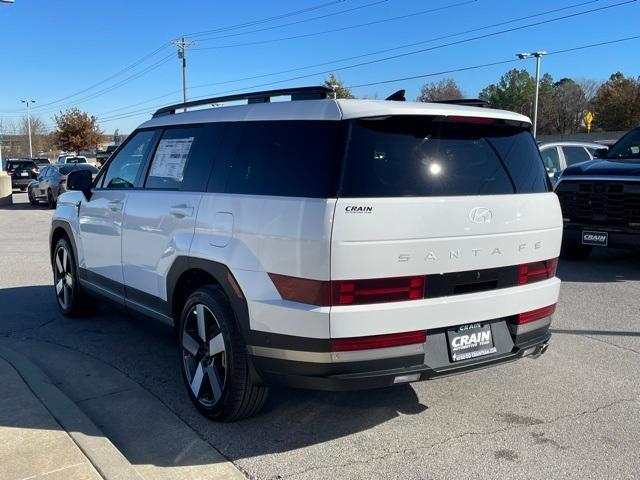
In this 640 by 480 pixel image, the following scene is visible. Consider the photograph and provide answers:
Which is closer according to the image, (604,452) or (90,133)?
(604,452)

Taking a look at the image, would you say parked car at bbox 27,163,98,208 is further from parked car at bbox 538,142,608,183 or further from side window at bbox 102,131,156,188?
side window at bbox 102,131,156,188

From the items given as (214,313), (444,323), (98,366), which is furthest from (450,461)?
(98,366)

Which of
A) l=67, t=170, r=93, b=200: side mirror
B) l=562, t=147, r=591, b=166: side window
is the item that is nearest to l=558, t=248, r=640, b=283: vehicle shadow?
l=562, t=147, r=591, b=166: side window

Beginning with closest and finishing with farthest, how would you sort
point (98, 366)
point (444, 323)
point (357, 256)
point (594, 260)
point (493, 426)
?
point (357, 256)
point (444, 323)
point (493, 426)
point (98, 366)
point (594, 260)

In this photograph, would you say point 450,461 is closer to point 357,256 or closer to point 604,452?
point 604,452

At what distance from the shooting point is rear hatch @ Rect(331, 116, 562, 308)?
308 centimetres

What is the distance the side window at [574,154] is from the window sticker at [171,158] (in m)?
10.5

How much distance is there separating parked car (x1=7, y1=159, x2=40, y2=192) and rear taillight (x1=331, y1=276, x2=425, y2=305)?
3368 centimetres

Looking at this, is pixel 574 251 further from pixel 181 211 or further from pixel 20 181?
pixel 20 181

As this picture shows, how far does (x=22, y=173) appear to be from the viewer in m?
33.0

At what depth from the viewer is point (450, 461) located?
11.1 ft

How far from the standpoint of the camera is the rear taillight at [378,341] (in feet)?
10.2

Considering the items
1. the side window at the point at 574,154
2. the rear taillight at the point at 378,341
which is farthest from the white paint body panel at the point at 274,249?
the side window at the point at 574,154

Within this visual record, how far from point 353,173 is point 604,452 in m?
2.18
